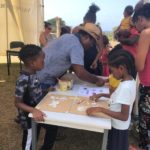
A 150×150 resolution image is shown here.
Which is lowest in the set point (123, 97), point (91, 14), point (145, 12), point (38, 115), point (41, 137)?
point (41, 137)

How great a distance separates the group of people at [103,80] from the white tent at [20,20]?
13.8ft

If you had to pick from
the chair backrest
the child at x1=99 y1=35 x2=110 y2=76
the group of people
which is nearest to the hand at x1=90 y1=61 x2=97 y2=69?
the child at x1=99 y1=35 x2=110 y2=76

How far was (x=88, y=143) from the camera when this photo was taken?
2.59 m

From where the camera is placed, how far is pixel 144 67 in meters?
1.97

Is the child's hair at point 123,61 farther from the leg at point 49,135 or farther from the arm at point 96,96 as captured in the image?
the leg at point 49,135

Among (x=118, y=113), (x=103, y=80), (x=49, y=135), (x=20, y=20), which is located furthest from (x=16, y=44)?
(x=118, y=113)

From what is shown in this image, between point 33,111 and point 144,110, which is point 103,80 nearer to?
point 144,110

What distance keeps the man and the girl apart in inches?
16.8

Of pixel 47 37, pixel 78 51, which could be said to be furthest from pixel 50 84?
pixel 47 37

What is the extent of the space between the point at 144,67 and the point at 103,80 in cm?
49

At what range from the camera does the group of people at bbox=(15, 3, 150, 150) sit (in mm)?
1580

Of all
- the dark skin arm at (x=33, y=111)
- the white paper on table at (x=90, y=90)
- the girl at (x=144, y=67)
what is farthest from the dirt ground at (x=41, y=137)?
the dark skin arm at (x=33, y=111)

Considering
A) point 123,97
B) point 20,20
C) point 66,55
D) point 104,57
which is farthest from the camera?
point 20,20

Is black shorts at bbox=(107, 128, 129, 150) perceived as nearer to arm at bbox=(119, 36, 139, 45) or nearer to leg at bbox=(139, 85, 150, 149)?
leg at bbox=(139, 85, 150, 149)
